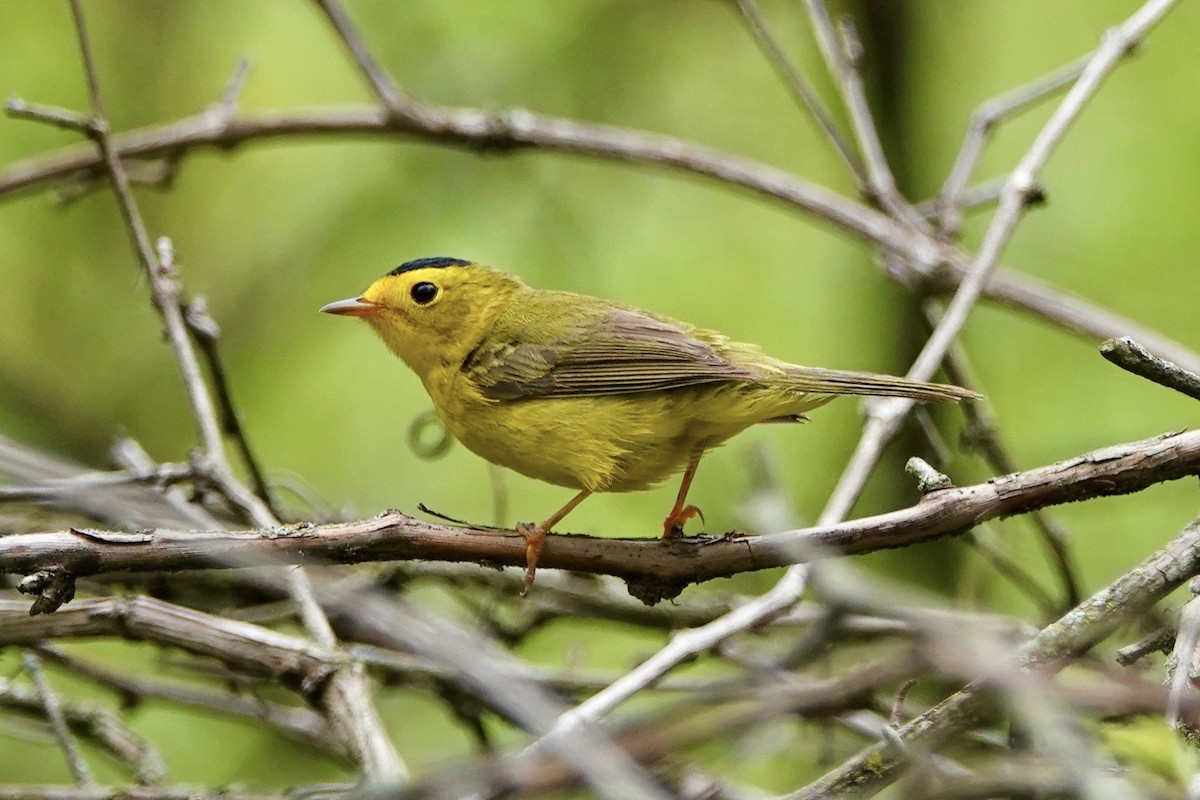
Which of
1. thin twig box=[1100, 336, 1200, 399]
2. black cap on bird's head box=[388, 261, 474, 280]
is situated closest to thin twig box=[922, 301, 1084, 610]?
thin twig box=[1100, 336, 1200, 399]

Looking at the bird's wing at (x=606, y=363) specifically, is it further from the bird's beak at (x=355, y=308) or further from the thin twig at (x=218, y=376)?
the thin twig at (x=218, y=376)

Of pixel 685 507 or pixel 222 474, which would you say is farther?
pixel 685 507

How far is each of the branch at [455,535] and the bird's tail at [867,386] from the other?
0.67m

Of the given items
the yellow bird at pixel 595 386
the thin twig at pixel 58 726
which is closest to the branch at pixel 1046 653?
the yellow bird at pixel 595 386

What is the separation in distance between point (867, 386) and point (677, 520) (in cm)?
69

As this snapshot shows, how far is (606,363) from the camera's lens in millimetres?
4043

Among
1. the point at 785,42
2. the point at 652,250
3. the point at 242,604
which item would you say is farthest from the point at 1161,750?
the point at 785,42

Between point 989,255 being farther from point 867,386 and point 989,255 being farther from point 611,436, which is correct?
point 611,436

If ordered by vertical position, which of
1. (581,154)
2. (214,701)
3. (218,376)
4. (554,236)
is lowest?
(214,701)

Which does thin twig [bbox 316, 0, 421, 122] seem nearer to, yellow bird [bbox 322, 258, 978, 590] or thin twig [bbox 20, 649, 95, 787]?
yellow bird [bbox 322, 258, 978, 590]

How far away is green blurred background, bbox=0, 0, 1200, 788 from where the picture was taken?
689 cm

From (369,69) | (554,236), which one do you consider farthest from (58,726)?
(554,236)

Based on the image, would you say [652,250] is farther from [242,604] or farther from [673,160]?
[242,604]

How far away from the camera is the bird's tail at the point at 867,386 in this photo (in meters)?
3.18
